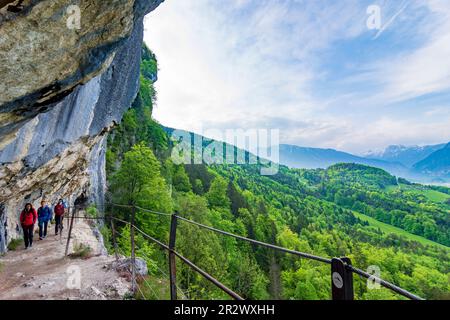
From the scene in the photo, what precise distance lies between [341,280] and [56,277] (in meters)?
8.13

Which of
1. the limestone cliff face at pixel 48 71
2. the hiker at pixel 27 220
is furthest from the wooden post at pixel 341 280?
the hiker at pixel 27 220

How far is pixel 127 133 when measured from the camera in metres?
33.4

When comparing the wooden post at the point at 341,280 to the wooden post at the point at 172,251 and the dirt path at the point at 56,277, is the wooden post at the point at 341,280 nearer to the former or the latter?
the wooden post at the point at 172,251

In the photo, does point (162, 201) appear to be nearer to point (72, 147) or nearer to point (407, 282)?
point (72, 147)

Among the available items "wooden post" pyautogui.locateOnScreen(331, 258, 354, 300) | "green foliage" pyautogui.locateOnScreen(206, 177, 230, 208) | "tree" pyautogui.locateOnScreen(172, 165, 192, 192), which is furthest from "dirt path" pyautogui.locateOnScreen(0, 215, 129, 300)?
"green foliage" pyautogui.locateOnScreen(206, 177, 230, 208)

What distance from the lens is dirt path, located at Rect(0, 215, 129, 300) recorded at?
21.2 feet

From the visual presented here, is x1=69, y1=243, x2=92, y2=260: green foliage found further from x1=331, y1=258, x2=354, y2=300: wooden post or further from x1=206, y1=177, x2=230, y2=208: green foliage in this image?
x1=206, y1=177, x2=230, y2=208: green foliage

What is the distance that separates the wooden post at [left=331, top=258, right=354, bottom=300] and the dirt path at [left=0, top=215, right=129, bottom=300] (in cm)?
588

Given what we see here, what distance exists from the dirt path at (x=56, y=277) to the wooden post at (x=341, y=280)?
5881 millimetres

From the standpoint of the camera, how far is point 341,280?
1.76 meters

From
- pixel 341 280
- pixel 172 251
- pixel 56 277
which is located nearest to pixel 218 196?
pixel 56 277
